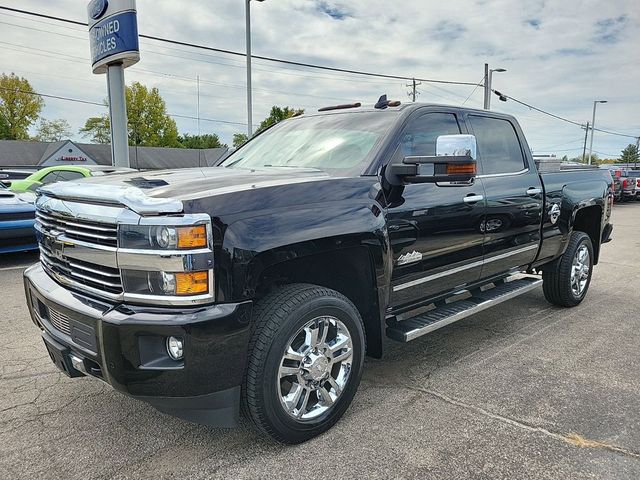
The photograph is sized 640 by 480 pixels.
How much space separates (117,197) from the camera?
2479 millimetres

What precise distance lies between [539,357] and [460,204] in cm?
147

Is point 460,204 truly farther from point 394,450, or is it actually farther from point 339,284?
point 394,450

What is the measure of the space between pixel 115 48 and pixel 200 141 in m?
66.9

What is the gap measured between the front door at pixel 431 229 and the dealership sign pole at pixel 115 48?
10.3 metres

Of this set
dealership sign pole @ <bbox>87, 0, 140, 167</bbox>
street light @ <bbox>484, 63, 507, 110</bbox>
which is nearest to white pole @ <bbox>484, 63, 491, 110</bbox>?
street light @ <bbox>484, 63, 507, 110</bbox>

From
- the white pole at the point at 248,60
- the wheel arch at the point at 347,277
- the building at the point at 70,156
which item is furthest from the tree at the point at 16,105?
the wheel arch at the point at 347,277

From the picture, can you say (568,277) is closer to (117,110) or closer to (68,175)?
(68,175)

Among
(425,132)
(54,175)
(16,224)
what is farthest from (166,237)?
(54,175)

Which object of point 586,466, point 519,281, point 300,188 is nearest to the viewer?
point 586,466

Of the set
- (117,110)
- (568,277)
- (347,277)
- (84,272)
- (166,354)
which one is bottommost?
(568,277)

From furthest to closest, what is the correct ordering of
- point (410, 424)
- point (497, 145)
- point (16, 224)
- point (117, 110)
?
point (117, 110), point (16, 224), point (497, 145), point (410, 424)

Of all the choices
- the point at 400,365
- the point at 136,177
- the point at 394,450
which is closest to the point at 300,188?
the point at 136,177

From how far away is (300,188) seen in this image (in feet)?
9.28

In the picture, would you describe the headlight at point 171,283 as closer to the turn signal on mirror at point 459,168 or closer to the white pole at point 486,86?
the turn signal on mirror at point 459,168
